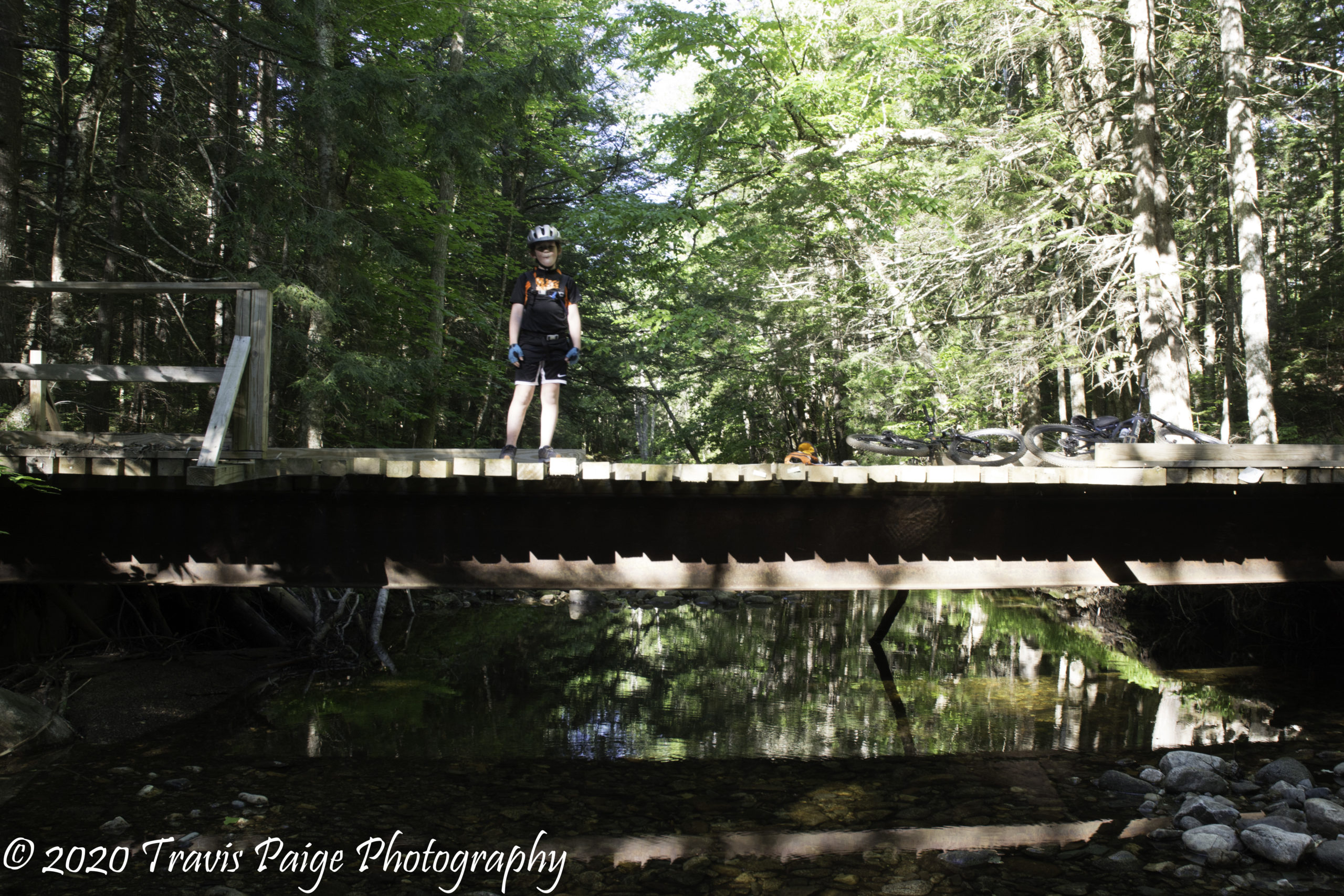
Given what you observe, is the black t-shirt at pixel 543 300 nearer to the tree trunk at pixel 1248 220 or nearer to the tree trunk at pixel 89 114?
the tree trunk at pixel 89 114

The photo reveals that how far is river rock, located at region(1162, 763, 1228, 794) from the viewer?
19.2 ft

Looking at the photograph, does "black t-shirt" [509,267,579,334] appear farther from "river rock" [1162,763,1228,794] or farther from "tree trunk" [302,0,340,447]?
"river rock" [1162,763,1228,794]

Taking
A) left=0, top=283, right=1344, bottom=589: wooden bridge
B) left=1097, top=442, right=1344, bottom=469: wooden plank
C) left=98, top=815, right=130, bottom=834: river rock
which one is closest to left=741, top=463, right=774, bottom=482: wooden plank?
left=0, top=283, right=1344, bottom=589: wooden bridge

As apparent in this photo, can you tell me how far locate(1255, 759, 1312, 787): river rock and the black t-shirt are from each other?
641 cm

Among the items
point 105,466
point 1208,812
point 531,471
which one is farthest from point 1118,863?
point 105,466

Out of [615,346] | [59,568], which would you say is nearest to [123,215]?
[59,568]

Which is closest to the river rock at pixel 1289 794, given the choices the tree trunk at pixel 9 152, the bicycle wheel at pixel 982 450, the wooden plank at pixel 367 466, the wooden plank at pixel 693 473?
the bicycle wheel at pixel 982 450

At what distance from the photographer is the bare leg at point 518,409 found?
20.6 ft

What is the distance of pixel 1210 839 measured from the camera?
4.93 metres

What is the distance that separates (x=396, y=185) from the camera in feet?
47.9

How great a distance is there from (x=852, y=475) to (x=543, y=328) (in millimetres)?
2740

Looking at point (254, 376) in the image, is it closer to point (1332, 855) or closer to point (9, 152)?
point (9, 152)

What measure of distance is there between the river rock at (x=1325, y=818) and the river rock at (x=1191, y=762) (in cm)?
86

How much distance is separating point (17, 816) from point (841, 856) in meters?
5.32
